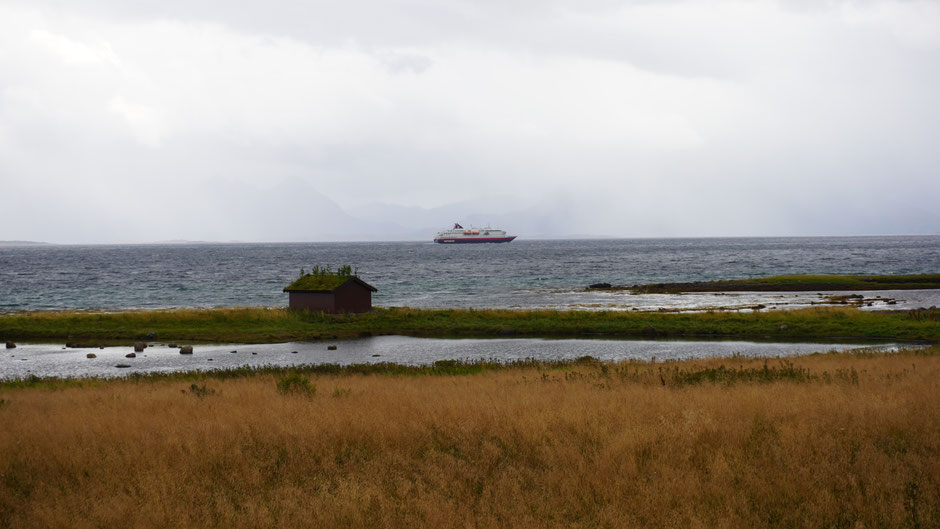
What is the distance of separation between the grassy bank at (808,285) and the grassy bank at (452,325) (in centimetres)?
3169

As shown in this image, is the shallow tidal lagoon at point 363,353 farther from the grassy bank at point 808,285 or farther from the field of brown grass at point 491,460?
the grassy bank at point 808,285

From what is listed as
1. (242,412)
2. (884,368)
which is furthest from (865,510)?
(884,368)

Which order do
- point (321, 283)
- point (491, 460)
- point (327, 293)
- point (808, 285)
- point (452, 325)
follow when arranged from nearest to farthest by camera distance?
point (491, 460) < point (452, 325) < point (327, 293) < point (321, 283) < point (808, 285)

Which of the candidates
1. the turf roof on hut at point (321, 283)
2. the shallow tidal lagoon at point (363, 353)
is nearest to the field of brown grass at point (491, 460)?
the shallow tidal lagoon at point (363, 353)

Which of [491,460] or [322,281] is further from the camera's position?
[322,281]

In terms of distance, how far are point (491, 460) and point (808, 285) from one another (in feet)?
251

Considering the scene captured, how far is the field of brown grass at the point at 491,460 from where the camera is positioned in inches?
324

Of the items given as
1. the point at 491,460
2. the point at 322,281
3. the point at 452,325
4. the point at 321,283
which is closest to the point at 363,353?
the point at 452,325

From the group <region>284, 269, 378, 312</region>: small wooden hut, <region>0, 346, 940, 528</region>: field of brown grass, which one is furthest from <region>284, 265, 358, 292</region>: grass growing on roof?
<region>0, 346, 940, 528</region>: field of brown grass

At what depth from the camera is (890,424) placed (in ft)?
37.4

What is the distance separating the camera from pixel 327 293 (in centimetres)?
4638

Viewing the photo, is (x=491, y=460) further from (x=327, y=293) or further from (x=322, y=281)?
(x=322, y=281)

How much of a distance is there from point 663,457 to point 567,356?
74.2 feet

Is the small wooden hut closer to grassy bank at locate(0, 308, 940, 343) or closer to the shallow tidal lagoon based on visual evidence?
grassy bank at locate(0, 308, 940, 343)
